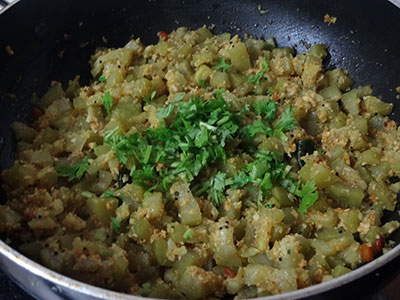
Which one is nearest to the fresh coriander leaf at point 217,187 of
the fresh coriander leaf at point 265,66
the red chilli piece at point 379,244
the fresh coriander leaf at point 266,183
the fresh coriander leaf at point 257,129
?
the fresh coriander leaf at point 266,183

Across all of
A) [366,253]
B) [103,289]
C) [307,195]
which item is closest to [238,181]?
[307,195]

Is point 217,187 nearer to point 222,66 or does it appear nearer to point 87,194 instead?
point 87,194

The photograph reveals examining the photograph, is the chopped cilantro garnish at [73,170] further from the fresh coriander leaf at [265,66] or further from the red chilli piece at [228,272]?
the fresh coriander leaf at [265,66]

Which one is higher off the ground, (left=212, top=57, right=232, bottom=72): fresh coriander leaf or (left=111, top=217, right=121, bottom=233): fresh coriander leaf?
(left=212, top=57, right=232, bottom=72): fresh coriander leaf

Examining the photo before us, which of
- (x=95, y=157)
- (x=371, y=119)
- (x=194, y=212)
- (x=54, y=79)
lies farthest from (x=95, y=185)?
(x=371, y=119)

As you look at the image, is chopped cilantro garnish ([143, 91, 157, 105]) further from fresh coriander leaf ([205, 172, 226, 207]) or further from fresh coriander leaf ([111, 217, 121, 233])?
fresh coriander leaf ([111, 217, 121, 233])

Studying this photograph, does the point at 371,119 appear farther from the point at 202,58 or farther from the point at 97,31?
the point at 97,31

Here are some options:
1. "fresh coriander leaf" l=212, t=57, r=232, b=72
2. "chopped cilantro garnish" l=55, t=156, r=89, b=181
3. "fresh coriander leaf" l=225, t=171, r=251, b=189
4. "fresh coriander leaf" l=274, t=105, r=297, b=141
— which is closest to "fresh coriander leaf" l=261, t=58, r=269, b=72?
"fresh coriander leaf" l=212, t=57, r=232, b=72
